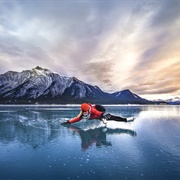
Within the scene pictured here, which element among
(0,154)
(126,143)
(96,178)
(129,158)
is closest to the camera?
(96,178)

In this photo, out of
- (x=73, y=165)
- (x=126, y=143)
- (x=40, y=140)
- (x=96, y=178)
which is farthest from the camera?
(x=40, y=140)

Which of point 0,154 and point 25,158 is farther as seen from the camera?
point 0,154

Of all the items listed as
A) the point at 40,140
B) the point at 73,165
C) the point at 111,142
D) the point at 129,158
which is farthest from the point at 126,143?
the point at 40,140

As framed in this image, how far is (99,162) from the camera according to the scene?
10180 millimetres

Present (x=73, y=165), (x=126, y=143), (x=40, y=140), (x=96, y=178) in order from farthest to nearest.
Result: (x=40, y=140) → (x=126, y=143) → (x=73, y=165) → (x=96, y=178)

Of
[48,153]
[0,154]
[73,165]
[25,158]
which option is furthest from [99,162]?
[0,154]

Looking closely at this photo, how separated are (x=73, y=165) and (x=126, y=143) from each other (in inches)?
238

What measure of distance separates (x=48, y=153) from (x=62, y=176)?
149 inches

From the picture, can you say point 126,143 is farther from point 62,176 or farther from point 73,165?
point 62,176

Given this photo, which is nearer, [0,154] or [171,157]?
[171,157]

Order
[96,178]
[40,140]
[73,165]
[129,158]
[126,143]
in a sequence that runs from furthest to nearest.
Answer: [40,140], [126,143], [129,158], [73,165], [96,178]

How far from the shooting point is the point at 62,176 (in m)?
8.45

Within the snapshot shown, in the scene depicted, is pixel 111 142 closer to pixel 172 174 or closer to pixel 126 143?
pixel 126 143

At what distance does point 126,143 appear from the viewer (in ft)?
47.8
